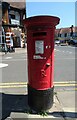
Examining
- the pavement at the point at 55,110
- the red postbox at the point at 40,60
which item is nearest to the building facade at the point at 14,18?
the pavement at the point at 55,110

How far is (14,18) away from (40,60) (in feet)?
115

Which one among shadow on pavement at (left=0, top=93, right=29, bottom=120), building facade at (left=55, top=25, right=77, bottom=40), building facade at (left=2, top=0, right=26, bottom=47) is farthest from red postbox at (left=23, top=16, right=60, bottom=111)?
building facade at (left=55, top=25, right=77, bottom=40)

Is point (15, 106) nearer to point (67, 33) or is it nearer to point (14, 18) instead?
point (14, 18)

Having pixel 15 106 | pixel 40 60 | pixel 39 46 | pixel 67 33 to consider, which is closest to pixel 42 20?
pixel 39 46

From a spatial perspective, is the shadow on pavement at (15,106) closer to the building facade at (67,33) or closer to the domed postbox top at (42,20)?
the domed postbox top at (42,20)

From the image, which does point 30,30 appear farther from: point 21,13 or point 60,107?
point 21,13

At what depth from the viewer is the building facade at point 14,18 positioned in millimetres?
34500

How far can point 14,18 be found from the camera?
39781 millimetres

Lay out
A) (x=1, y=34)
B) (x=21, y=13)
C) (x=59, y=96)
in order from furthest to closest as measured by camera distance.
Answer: (x=21, y=13)
(x=1, y=34)
(x=59, y=96)

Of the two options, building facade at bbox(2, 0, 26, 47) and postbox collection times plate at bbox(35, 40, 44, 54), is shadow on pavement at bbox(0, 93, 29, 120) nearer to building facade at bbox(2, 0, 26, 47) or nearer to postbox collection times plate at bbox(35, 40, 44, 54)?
postbox collection times plate at bbox(35, 40, 44, 54)

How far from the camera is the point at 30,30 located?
5430 millimetres

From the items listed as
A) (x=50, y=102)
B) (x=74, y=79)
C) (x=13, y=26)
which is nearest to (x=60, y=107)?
(x=50, y=102)

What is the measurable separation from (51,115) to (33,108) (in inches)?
17.9

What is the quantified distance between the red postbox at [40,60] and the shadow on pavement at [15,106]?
0.86ft
